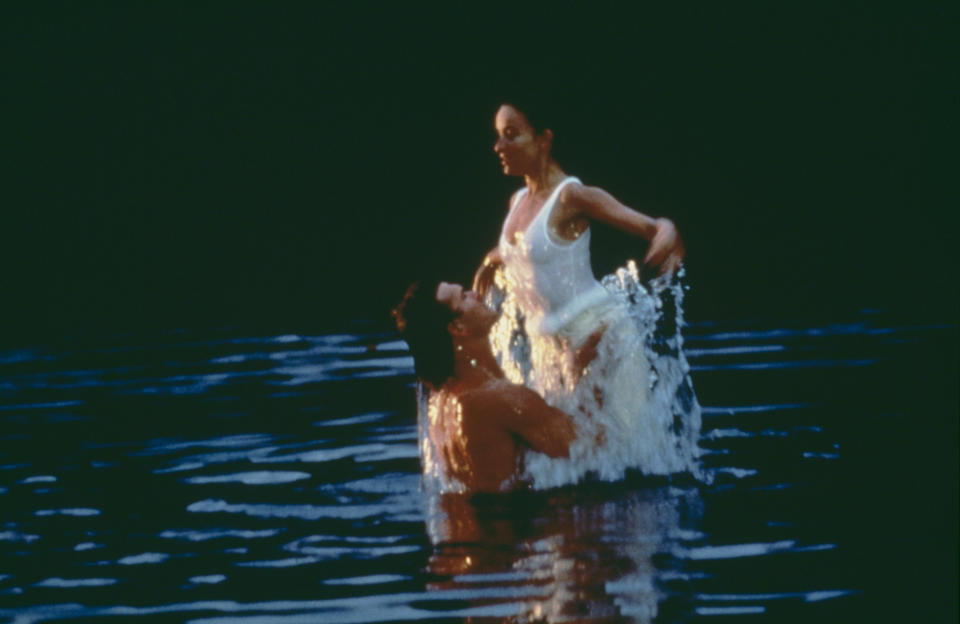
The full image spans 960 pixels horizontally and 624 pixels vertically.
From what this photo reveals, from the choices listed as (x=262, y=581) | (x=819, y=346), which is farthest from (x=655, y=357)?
(x=819, y=346)

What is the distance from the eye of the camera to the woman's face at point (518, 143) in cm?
650

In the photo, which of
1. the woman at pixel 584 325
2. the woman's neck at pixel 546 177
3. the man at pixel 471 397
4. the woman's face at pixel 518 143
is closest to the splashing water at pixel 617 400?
the woman at pixel 584 325

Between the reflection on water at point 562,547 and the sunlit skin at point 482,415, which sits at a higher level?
the sunlit skin at point 482,415

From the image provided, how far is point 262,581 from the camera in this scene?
5000 millimetres

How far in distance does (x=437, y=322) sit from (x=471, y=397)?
0.32 m

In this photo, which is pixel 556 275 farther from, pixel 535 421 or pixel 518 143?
pixel 535 421

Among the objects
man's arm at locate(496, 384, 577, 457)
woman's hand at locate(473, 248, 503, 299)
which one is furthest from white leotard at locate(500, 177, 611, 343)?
man's arm at locate(496, 384, 577, 457)

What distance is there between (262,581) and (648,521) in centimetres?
140

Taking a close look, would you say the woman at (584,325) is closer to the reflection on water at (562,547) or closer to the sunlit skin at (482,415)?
the sunlit skin at (482,415)

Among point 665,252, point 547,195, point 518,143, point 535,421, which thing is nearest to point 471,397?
point 535,421

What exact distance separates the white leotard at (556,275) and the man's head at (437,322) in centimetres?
54

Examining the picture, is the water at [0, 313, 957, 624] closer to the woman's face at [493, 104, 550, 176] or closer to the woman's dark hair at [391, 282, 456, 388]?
the woman's dark hair at [391, 282, 456, 388]

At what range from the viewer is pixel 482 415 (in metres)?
5.96

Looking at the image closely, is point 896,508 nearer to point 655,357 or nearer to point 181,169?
point 655,357
